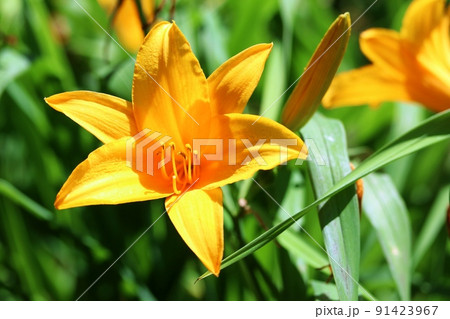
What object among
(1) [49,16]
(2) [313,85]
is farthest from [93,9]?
(2) [313,85]

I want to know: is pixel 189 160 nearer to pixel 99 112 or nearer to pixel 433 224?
pixel 99 112

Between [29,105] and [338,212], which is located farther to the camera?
[29,105]

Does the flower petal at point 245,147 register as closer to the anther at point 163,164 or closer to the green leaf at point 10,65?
the anther at point 163,164

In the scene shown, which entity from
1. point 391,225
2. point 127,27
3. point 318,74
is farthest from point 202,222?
point 127,27

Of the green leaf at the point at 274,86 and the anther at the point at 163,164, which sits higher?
the green leaf at the point at 274,86

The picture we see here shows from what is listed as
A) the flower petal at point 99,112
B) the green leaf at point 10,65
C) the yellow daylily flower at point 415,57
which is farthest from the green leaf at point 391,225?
the green leaf at point 10,65
